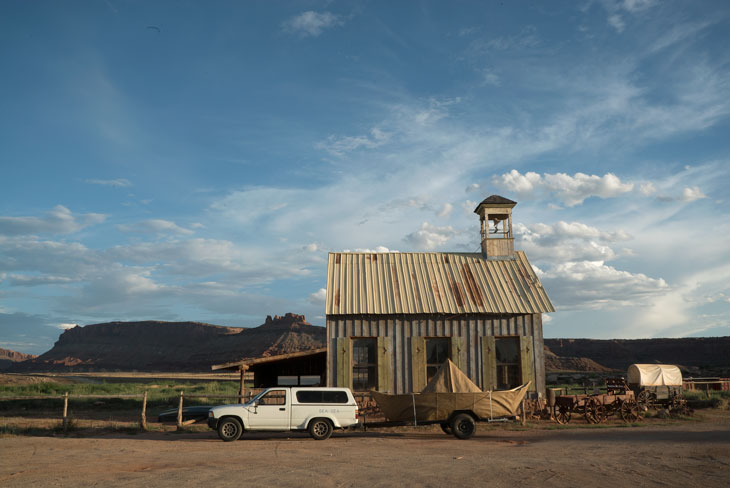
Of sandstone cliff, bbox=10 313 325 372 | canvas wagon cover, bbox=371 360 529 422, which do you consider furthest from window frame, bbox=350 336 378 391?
sandstone cliff, bbox=10 313 325 372

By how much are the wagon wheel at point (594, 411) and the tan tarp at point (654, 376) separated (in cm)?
759

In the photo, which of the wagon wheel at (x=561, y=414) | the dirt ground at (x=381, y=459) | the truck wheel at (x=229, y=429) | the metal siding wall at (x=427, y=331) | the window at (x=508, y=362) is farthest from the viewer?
the window at (x=508, y=362)

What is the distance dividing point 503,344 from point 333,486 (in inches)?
526

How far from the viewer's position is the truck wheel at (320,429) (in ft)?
53.6

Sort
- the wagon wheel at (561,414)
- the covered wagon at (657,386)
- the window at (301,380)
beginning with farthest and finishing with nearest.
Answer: the window at (301,380)
the covered wagon at (657,386)
the wagon wheel at (561,414)

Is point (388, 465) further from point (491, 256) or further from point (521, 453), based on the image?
point (491, 256)

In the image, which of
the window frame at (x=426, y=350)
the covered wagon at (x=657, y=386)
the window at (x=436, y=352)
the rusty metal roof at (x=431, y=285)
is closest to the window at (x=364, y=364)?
the rusty metal roof at (x=431, y=285)

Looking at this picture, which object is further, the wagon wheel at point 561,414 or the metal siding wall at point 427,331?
the metal siding wall at point 427,331

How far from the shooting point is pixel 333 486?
950 centimetres

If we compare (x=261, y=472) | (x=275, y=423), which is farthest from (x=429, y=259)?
(x=261, y=472)

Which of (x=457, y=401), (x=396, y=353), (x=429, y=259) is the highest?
(x=429, y=259)

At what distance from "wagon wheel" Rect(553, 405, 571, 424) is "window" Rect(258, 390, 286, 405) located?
34.5 ft

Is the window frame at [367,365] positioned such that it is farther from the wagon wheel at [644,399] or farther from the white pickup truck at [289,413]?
the wagon wheel at [644,399]

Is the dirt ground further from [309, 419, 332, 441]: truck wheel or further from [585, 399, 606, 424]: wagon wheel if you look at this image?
[585, 399, 606, 424]: wagon wheel
